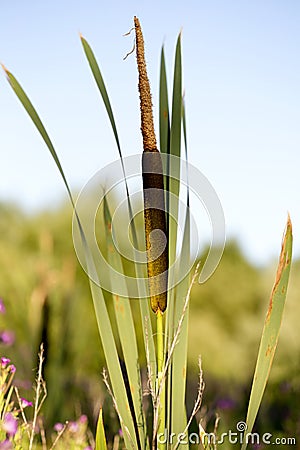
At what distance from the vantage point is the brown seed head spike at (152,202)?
118 cm

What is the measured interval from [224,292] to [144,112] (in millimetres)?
10287

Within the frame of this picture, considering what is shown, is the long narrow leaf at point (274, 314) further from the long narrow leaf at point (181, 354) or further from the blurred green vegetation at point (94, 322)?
the blurred green vegetation at point (94, 322)

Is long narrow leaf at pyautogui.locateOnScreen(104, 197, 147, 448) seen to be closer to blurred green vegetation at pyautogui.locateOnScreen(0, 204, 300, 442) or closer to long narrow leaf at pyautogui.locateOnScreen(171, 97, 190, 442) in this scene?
long narrow leaf at pyautogui.locateOnScreen(171, 97, 190, 442)

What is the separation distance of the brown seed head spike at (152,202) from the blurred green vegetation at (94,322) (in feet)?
6.33

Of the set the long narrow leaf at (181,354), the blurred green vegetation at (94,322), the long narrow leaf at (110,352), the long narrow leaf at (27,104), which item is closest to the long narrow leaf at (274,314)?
the long narrow leaf at (181,354)

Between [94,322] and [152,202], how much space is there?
792 cm

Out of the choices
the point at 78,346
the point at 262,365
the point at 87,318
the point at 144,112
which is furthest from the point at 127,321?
the point at 87,318

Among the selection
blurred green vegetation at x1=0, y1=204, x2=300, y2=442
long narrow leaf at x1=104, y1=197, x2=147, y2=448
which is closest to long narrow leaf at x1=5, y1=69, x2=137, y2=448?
long narrow leaf at x1=104, y1=197, x2=147, y2=448

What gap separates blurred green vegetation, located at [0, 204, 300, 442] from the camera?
11.9ft

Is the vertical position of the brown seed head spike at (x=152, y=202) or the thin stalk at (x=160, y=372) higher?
the brown seed head spike at (x=152, y=202)

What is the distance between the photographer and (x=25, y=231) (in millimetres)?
11219

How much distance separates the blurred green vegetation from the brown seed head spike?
1.93m

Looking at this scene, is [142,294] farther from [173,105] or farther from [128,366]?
[173,105]

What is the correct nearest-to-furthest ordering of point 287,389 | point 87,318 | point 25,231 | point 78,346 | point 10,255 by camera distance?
point 287,389, point 78,346, point 87,318, point 10,255, point 25,231
